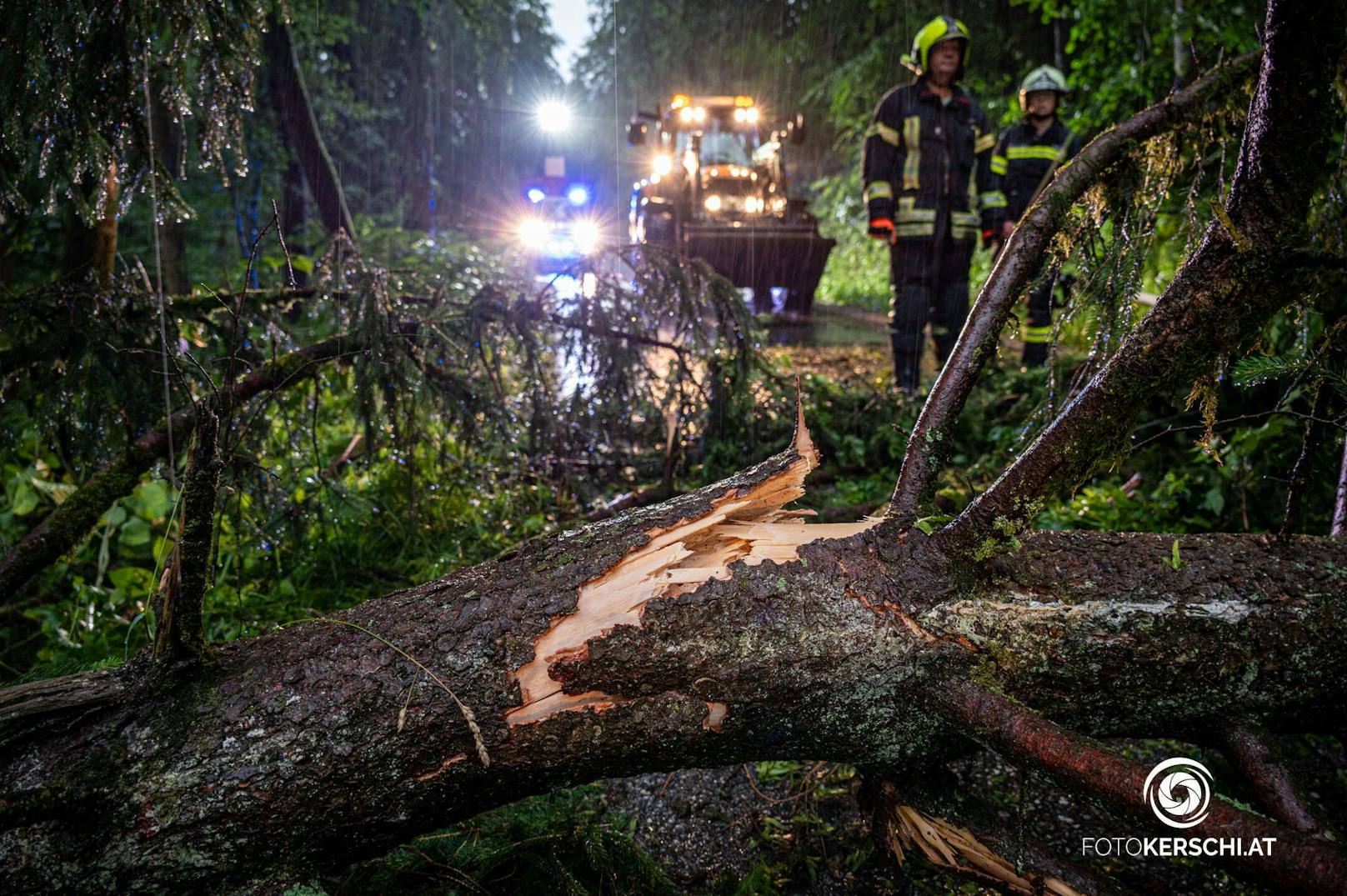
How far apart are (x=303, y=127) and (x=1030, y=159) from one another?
18.8 ft

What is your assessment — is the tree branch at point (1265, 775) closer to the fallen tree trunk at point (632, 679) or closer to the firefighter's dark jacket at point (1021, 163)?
the fallen tree trunk at point (632, 679)

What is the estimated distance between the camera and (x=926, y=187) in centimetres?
582

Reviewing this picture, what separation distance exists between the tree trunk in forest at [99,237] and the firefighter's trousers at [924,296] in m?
4.97

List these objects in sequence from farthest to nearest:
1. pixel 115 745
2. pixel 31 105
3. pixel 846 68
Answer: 1. pixel 846 68
2. pixel 31 105
3. pixel 115 745

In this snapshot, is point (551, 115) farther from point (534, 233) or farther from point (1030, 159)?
point (1030, 159)

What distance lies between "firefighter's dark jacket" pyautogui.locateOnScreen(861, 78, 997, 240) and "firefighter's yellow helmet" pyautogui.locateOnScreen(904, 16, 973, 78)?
0.48 feet

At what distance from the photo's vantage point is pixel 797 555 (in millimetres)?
1620

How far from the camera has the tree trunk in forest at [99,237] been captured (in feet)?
7.66

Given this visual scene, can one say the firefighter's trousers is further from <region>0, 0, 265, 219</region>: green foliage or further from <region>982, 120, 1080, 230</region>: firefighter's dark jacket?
<region>0, 0, 265, 219</region>: green foliage

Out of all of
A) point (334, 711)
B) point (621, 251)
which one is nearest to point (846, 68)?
point (621, 251)

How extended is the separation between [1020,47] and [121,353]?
14.4 metres

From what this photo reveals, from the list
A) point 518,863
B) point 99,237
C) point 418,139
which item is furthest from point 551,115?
point 518,863

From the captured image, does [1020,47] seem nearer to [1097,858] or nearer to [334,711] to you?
[1097,858]

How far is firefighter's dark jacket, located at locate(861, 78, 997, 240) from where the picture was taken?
572cm
